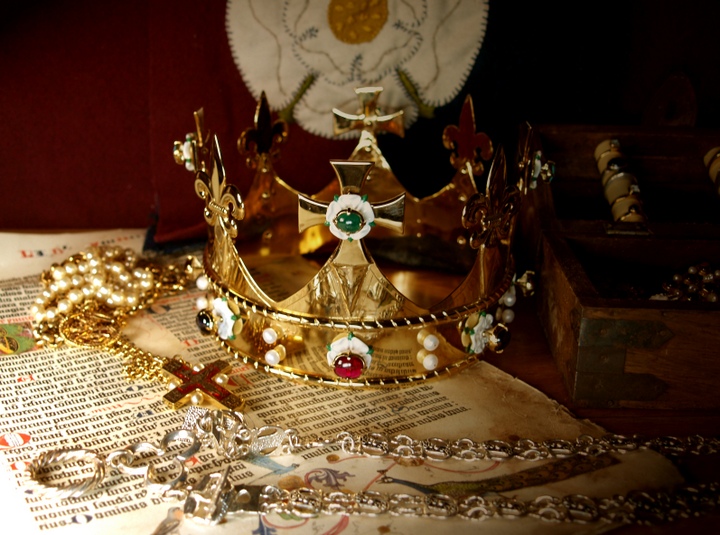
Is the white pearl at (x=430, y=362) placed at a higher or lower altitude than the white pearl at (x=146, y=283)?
lower

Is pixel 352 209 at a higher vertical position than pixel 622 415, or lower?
higher

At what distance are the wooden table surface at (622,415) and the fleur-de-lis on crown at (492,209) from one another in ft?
0.67

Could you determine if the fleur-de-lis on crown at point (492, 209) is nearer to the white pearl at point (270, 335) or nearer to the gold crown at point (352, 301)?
the gold crown at point (352, 301)

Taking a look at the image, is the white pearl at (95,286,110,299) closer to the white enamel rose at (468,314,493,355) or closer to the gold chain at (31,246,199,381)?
the gold chain at (31,246,199,381)

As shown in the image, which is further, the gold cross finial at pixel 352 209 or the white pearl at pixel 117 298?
the white pearl at pixel 117 298

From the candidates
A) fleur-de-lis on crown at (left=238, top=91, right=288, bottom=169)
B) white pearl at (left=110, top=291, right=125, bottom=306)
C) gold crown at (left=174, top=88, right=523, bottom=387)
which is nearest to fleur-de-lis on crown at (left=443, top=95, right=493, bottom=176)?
gold crown at (left=174, top=88, right=523, bottom=387)

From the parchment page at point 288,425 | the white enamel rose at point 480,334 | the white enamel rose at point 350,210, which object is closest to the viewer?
the parchment page at point 288,425

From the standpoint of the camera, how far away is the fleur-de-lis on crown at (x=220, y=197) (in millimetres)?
970

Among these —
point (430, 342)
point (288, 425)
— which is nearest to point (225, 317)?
point (288, 425)

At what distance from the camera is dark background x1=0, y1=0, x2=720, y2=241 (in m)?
1.27

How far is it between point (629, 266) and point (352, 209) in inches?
20.2

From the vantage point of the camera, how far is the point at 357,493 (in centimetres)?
81

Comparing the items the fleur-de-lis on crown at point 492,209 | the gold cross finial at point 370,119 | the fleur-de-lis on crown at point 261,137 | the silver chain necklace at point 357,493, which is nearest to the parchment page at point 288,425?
the silver chain necklace at point 357,493

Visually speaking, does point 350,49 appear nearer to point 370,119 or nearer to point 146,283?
point 370,119
